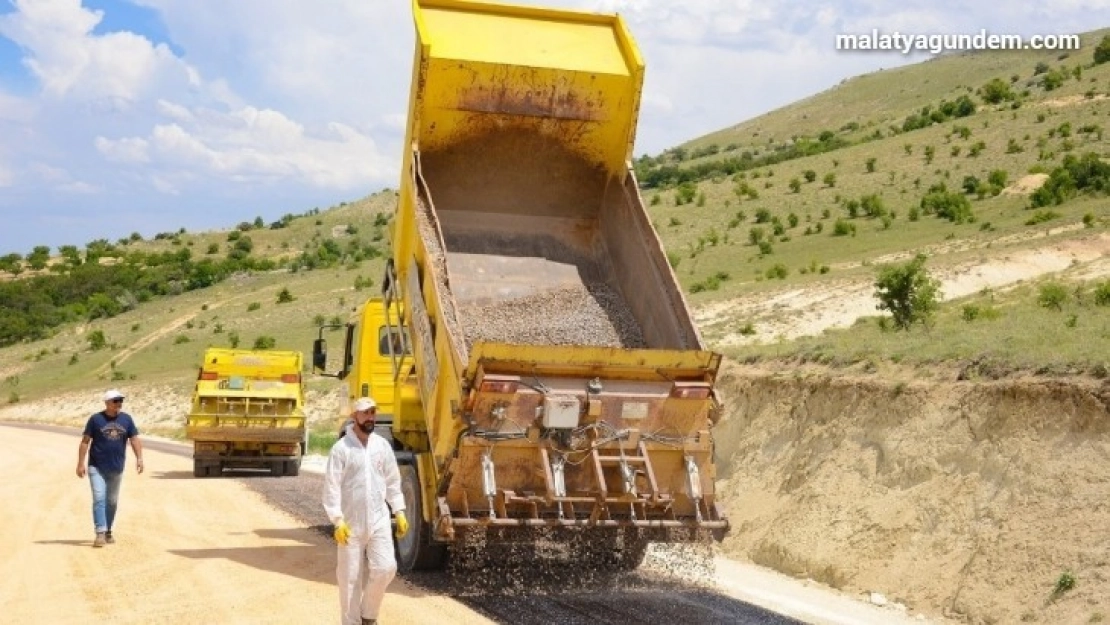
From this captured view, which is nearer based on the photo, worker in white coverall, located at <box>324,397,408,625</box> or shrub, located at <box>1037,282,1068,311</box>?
worker in white coverall, located at <box>324,397,408,625</box>

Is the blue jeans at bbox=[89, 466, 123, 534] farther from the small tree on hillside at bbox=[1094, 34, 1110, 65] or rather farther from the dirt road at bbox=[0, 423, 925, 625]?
the small tree on hillside at bbox=[1094, 34, 1110, 65]

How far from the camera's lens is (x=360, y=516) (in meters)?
8.73

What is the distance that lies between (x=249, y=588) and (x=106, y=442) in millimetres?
3626

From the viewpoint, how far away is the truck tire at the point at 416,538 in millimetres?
11289

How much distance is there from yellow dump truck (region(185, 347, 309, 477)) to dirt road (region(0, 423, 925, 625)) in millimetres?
6335

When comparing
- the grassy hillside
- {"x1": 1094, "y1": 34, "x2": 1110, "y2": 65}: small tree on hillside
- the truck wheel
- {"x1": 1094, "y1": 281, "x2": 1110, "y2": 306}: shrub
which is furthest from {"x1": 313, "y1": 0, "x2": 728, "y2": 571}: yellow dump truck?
{"x1": 1094, "y1": 34, "x2": 1110, "y2": 65}: small tree on hillside

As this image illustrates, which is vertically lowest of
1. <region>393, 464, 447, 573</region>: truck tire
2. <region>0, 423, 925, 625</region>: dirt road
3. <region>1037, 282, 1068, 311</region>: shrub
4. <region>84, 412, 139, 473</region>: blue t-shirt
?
<region>0, 423, 925, 625</region>: dirt road

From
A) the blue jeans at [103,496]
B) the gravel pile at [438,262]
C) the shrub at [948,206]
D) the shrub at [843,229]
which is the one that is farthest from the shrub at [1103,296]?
the shrub at [843,229]

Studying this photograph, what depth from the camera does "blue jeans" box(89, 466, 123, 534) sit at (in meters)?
13.1

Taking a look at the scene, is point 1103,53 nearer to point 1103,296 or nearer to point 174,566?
point 1103,296

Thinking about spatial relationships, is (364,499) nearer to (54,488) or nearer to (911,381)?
(911,381)

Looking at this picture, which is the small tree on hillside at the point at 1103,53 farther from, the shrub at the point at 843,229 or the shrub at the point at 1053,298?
the shrub at the point at 1053,298

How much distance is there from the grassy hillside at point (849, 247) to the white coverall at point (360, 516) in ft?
23.7

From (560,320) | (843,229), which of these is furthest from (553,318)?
(843,229)
